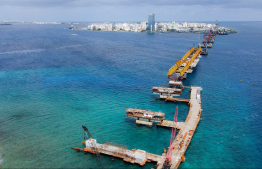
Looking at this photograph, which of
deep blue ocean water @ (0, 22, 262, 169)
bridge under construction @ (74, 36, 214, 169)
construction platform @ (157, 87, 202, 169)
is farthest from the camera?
deep blue ocean water @ (0, 22, 262, 169)

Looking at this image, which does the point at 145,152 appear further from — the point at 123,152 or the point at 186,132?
the point at 186,132

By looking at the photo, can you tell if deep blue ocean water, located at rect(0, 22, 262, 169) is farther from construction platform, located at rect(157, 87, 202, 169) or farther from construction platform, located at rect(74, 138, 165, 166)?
construction platform, located at rect(157, 87, 202, 169)

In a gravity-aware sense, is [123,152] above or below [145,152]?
below

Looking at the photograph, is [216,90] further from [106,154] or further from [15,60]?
[15,60]

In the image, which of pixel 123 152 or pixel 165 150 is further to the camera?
pixel 165 150

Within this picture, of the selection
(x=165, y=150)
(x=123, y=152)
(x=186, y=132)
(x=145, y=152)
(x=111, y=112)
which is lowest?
(x=123, y=152)

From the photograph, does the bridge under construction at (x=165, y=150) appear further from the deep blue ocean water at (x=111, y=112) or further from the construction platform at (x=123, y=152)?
the deep blue ocean water at (x=111, y=112)

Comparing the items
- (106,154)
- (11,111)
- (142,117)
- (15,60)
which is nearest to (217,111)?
(142,117)

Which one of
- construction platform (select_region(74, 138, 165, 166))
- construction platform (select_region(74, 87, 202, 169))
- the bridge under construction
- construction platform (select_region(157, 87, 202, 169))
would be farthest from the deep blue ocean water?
construction platform (select_region(157, 87, 202, 169))

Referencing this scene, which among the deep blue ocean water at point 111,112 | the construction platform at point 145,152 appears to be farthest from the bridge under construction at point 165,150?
the deep blue ocean water at point 111,112

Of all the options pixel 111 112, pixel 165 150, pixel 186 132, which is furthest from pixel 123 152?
pixel 111 112

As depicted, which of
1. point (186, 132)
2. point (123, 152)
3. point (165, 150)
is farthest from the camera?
point (186, 132)

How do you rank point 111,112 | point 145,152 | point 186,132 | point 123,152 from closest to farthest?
1. point 145,152
2. point 123,152
3. point 186,132
4. point 111,112
